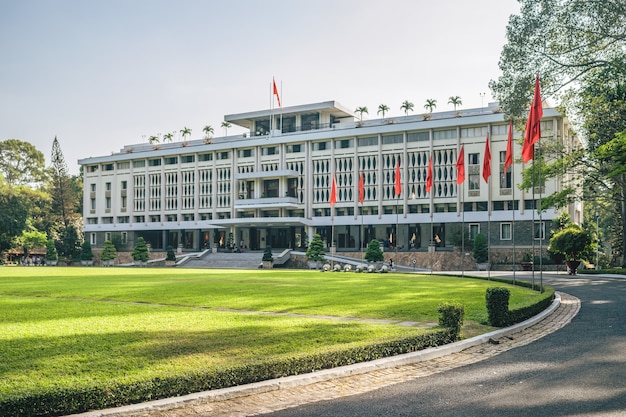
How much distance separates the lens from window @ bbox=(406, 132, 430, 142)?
208ft

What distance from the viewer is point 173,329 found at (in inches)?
452

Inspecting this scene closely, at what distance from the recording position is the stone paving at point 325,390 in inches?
275

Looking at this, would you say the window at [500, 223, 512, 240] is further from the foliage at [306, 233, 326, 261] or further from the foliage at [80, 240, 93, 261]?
the foliage at [80, 240, 93, 261]

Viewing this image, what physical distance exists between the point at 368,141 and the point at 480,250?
20.0 meters

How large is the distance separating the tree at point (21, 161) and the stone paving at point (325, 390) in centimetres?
10839

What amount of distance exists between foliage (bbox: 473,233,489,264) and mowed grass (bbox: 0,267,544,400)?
33.9 meters

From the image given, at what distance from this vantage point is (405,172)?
211ft

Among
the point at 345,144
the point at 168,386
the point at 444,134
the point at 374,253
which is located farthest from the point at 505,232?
the point at 168,386

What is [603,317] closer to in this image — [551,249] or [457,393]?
[457,393]

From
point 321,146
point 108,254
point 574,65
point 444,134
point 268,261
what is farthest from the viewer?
point 108,254

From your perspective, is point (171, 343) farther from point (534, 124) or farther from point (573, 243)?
point (573, 243)

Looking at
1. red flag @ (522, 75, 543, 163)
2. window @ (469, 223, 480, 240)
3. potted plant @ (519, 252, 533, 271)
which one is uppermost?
red flag @ (522, 75, 543, 163)

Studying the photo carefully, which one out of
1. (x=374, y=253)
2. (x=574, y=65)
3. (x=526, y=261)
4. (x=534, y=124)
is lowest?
(x=526, y=261)

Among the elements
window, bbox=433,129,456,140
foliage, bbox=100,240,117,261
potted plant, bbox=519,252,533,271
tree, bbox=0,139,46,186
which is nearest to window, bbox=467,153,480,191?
window, bbox=433,129,456,140
